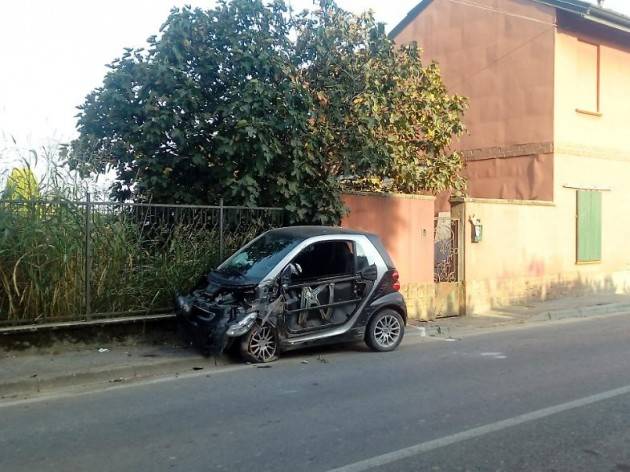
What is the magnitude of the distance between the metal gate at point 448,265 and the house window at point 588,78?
5587 millimetres

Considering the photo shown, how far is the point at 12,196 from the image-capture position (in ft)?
25.9

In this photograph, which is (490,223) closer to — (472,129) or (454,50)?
(472,129)

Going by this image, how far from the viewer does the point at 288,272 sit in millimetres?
7617

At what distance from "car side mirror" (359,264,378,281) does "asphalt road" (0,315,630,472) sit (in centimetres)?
112

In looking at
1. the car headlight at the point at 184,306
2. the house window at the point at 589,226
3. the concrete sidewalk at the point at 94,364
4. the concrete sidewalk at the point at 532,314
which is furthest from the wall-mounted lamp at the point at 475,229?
the car headlight at the point at 184,306

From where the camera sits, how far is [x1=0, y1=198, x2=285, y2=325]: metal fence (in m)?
Result: 7.72

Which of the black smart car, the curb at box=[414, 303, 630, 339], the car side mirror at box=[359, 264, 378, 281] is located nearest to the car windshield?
the black smart car

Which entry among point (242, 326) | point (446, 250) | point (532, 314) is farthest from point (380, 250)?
point (532, 314)

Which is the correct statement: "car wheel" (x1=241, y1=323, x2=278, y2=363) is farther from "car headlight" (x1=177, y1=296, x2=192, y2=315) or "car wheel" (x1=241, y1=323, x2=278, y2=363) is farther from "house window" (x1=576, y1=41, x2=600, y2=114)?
"house window" (x1=576, y1=41, x2=600, y2=114)

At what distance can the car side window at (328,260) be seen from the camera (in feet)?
26.6

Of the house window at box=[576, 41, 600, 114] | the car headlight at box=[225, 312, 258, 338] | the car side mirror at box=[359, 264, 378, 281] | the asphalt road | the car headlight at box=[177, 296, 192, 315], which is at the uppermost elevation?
the house window at box=[576, 41, 600, 114]

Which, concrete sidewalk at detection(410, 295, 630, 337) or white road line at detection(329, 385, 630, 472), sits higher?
concrete sidewalk at detection(410, 295, 630, 337)

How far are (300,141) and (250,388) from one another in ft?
14.3

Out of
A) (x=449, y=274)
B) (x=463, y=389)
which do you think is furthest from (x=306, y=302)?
(x=449, y=274)
